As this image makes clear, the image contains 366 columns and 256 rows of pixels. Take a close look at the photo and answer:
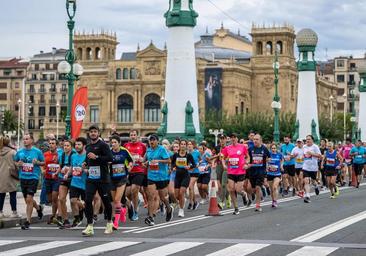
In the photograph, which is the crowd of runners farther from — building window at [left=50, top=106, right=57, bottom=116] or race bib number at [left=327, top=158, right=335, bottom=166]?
building window at [left=50, top=106, right=57, bottom=116]

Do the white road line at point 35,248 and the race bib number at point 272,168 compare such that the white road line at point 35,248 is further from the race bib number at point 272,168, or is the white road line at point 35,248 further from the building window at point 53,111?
the building window at point 53,111

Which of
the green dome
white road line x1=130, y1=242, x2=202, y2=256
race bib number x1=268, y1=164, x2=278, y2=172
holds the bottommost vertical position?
white road line x1=130, y1=242, x2=202, y2=256

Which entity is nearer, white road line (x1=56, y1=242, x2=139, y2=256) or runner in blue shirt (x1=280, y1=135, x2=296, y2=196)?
white road line (x1=56, y1=242, x2=139, y2=256)

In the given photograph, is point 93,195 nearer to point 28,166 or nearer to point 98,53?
point 28,166

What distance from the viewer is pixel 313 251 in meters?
14.1

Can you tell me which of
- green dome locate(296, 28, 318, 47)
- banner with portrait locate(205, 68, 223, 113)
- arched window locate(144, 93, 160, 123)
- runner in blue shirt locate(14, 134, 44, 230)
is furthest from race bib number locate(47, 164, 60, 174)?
arched window locate(144, 93, 160, 123)

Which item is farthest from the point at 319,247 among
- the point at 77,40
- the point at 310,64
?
the point at 77,40

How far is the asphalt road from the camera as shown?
14227 mm

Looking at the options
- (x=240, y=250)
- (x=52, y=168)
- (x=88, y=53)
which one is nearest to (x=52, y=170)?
(x=52, y=168)

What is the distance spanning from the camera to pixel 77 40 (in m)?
147

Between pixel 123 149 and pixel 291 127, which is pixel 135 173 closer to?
pixel 123 149

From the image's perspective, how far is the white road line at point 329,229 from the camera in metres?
15.9

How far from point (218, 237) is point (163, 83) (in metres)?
115

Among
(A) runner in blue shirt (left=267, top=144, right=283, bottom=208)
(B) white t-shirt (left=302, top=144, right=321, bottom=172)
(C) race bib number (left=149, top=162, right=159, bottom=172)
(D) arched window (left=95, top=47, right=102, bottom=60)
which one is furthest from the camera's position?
(D) arched window (left=95, top=47, right=102, bottom=60)
